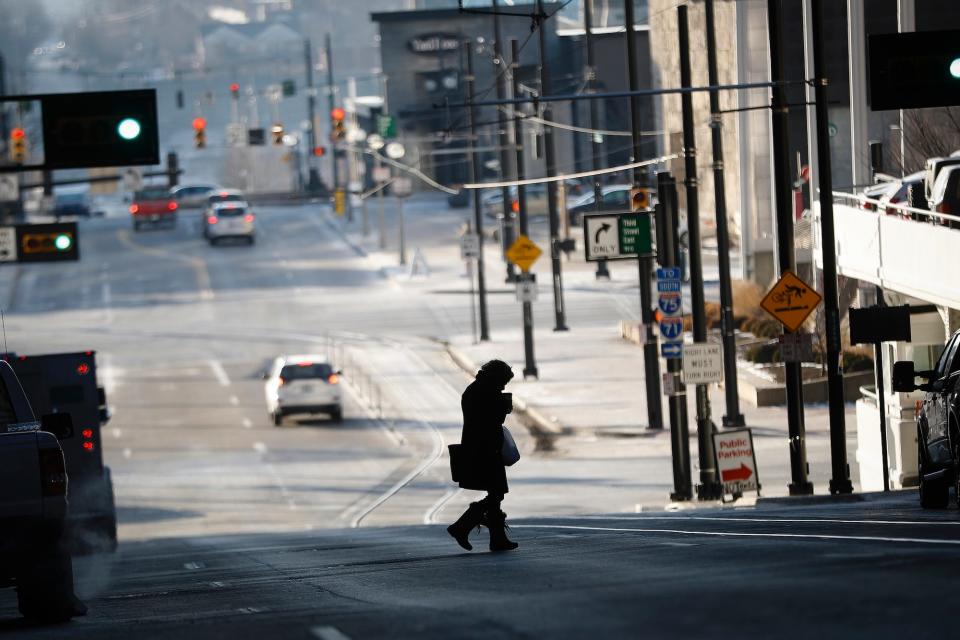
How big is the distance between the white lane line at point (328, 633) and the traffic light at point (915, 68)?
10238mm

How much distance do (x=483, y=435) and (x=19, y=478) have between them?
13.3ft

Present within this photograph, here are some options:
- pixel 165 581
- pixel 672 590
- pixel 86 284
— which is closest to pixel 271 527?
pixel 165 581

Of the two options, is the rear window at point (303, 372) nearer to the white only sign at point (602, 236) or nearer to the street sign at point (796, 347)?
the white only sign at point (602, 236)

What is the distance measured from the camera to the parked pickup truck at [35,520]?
35.1 feet

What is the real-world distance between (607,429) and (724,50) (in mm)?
25544

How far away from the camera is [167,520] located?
101ft

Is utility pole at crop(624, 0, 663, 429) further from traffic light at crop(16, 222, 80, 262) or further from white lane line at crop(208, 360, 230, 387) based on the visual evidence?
traffic light at crop(16, 222, 80, 262)

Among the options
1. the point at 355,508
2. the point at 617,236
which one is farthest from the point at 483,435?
the point at 355,508

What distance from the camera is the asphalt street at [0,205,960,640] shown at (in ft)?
30.9

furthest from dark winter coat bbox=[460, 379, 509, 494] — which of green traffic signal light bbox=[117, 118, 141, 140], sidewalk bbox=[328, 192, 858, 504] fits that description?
sidewalk bbox=[328, 192, 858, 504]

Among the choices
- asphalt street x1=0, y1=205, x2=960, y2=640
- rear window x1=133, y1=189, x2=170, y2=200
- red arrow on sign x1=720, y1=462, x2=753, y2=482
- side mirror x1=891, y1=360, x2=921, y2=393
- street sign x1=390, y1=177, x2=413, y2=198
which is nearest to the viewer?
asphalt street x1=0, y1=205, x2=960, y2=640

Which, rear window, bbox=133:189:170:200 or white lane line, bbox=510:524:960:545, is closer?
white lane line, bbox=510:524:960:545

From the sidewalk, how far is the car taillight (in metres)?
18.2

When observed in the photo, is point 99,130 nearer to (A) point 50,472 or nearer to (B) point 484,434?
(B) point 484,434
